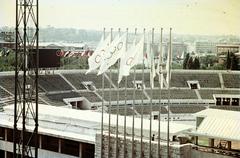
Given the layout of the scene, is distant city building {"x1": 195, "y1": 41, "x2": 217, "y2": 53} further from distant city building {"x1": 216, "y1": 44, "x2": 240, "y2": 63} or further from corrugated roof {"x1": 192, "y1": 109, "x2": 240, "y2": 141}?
corrugated roof {"x1": 192, "y1": 109, "x2": 240, "y2": 141}

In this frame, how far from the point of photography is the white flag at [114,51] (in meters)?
8.19

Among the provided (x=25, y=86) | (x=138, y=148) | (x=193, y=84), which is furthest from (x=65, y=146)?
(x=193, y=84)

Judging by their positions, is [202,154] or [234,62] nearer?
[202,154]

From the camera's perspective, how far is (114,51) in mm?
8227

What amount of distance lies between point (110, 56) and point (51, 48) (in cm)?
397

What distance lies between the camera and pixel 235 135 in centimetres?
729

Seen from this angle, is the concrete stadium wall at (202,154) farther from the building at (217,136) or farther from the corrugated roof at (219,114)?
the corrugated roof at (219,114)

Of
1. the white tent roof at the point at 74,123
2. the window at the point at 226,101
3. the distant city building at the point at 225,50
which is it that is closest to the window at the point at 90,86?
the white tent roof at the point at 74,123

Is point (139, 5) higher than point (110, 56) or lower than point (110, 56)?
higher

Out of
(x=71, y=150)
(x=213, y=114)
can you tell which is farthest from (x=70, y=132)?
(x=213, y=114)

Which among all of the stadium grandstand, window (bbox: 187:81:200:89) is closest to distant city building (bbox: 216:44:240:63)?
the stadium grandstand

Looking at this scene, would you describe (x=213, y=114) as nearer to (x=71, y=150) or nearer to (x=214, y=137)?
(x=214, y=137)

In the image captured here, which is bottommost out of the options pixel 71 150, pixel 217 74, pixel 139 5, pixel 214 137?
pixel 71 150

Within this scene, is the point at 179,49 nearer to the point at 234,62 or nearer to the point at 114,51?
the point at 234,62
